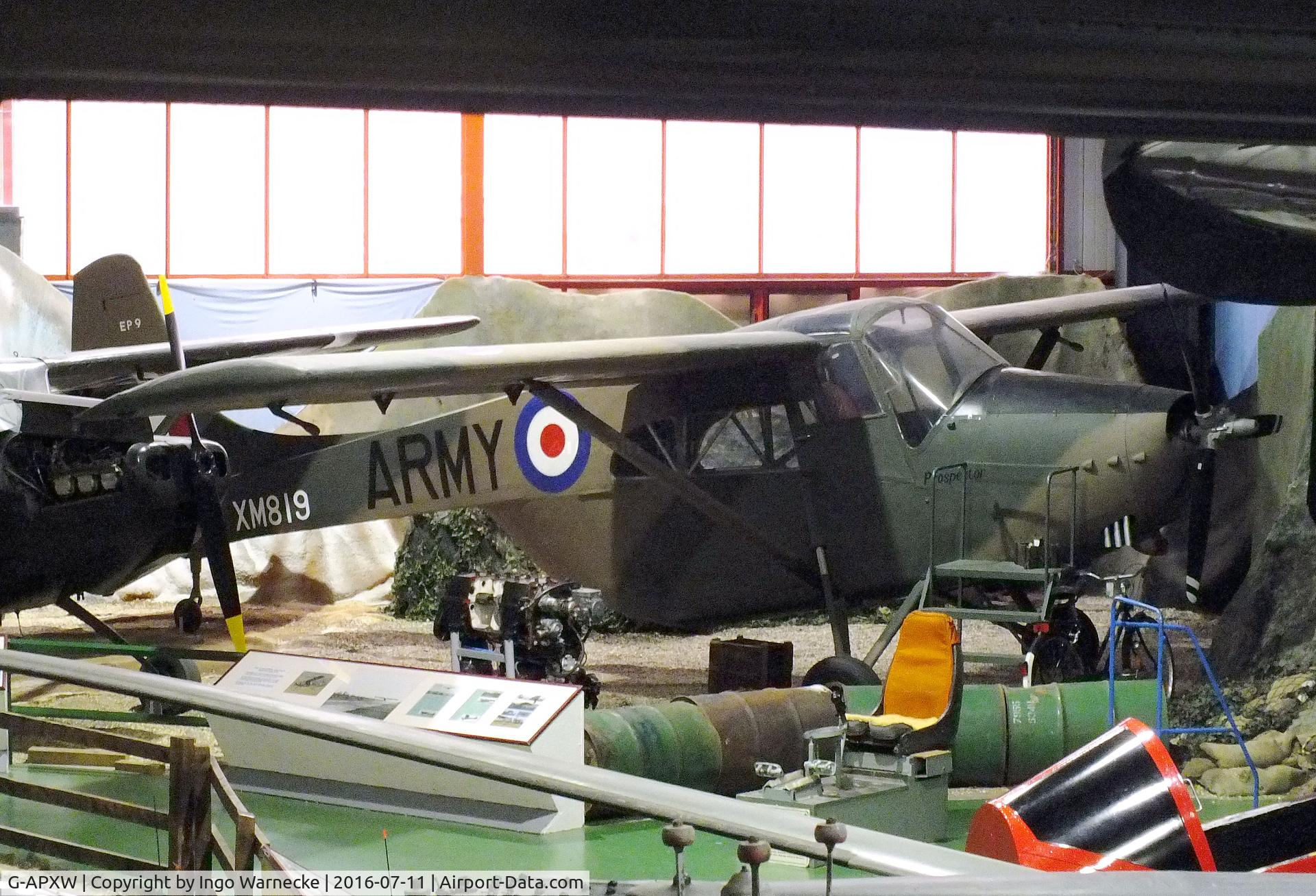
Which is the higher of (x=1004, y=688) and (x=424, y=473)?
(x=424, y=473)

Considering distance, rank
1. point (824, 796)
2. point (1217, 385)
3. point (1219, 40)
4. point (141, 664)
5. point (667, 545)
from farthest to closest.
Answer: point (1217, 385) < point (141, 664) < point (667, 545) < point (824, 796) < point (1219, 40)

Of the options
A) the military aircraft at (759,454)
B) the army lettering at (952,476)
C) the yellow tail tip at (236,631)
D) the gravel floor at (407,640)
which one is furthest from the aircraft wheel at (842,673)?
the yellow tail tip at (236,631)

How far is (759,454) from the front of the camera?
31.1 feet

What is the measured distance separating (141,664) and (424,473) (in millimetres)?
2773

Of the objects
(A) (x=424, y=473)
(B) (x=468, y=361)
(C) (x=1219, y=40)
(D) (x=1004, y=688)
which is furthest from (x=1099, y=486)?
(C) (x=1219, y=40)

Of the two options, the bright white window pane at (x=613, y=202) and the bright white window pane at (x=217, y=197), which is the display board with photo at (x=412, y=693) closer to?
the bright white window pane at (x=613, y=202)

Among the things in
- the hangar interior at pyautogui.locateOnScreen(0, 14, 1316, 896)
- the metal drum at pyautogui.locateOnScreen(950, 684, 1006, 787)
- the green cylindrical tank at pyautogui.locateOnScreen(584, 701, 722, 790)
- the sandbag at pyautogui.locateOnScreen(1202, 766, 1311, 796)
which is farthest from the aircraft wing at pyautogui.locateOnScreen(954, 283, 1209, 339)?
the green cylindrical tank at pyautogui.locateOnScreen(584, 701, 722, 790)

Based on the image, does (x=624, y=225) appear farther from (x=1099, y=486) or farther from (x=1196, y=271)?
(x=1196, y=271)

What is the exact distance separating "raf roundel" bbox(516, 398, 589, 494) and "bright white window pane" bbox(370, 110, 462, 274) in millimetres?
9641

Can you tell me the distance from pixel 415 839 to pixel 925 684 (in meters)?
2.62

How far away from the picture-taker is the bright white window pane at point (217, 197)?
759 inches

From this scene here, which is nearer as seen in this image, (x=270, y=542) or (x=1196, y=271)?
(x=1196, y=271)

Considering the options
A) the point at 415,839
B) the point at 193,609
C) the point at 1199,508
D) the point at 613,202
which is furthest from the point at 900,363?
the point at 613,202

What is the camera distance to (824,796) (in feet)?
19.1
